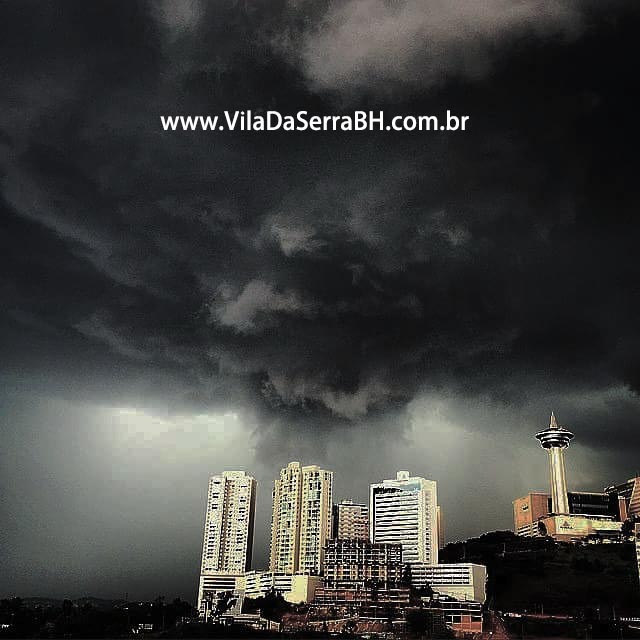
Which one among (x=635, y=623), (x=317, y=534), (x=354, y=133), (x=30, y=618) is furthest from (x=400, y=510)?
(x=354, y=133)

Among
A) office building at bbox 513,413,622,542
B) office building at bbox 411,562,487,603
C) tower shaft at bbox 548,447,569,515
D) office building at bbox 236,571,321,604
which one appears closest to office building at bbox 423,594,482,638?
office building at bbox 411,562,487,603

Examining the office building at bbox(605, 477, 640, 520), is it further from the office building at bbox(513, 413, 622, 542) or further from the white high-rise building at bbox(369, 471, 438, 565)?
the white high-rise building at bbox(369, 471, 438, 565)

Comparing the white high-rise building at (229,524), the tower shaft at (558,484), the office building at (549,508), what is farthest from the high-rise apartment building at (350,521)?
the tower shaft at (558,484)

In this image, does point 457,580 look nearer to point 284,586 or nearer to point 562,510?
point 284,586

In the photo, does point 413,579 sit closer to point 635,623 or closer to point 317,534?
point 317,534

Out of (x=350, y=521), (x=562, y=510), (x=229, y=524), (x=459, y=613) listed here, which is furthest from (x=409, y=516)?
(x=562, y=510)

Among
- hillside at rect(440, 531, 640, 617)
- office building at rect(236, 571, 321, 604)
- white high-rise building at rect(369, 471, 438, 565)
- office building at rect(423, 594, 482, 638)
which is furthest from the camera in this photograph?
white high-rise building at rect(369, 471, 438, 565)
